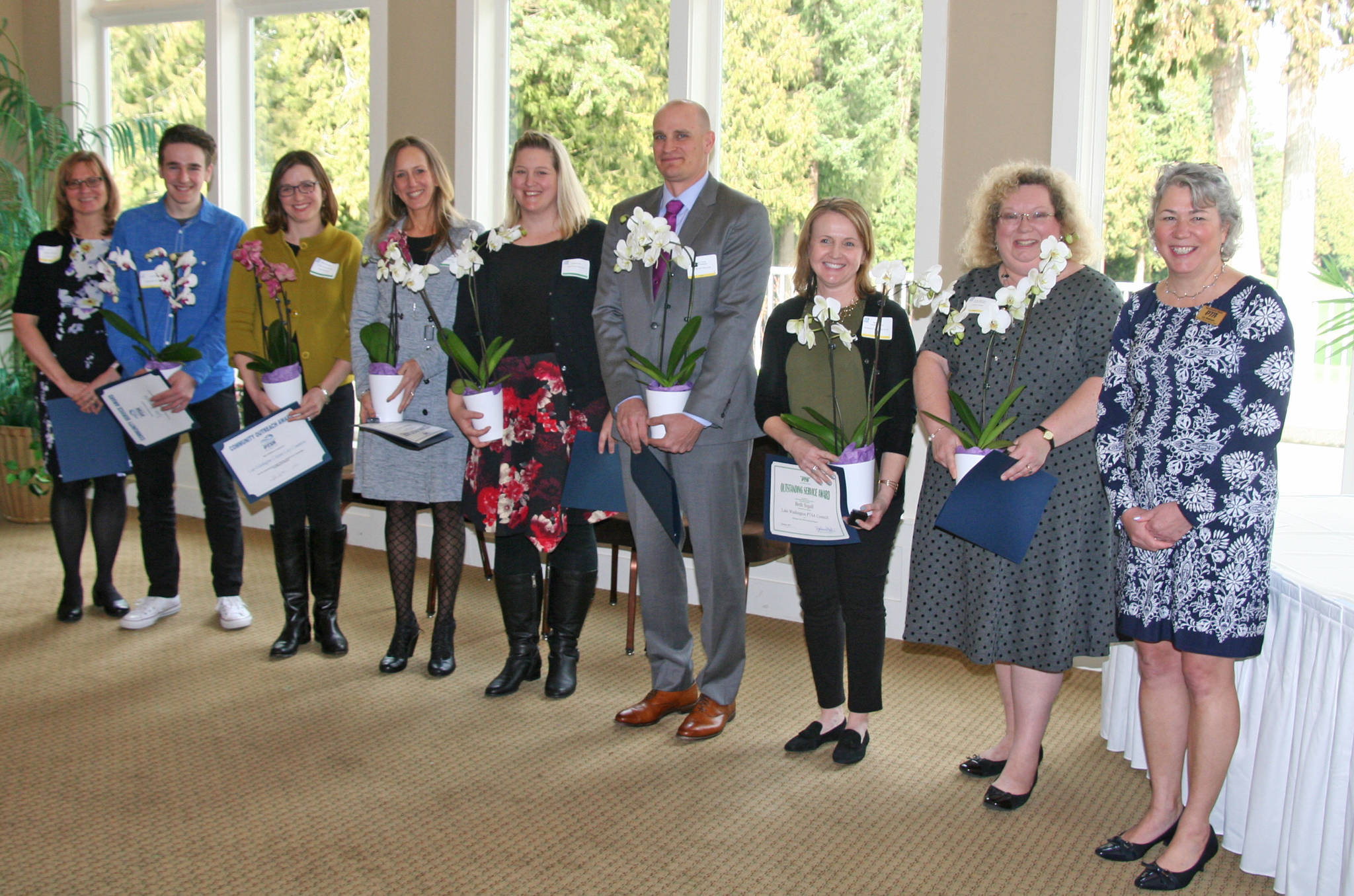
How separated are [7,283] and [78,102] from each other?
1.28 m

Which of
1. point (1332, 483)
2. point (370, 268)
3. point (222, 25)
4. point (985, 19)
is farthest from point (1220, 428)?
point (222, 25)

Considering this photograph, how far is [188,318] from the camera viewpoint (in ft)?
13.0

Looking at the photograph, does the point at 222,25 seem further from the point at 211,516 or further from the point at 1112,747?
the point at 1112,747

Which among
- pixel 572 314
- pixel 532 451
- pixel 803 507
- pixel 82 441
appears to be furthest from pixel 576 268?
pixel 82 441

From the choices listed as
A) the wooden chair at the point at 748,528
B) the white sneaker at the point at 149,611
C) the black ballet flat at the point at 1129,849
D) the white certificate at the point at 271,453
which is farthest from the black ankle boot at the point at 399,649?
the black ballet flat at the point at 1129,849

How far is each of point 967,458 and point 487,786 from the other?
149 centimetres

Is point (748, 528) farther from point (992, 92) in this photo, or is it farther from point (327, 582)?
Answer: point (992, 92)

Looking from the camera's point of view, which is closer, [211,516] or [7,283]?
[211,516]

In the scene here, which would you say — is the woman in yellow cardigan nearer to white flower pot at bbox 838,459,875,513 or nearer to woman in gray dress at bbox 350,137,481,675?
woman in gray dress at bbox 350,137,481,675

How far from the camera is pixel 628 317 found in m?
3.07

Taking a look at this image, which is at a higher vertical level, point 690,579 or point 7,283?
point 7,283

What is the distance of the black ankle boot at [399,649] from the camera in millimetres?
3701

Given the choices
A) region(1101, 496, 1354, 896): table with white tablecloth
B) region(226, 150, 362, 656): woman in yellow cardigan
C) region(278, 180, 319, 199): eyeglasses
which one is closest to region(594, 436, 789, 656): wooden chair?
region(226, 150, 362, 656): woman in yellow cardigan

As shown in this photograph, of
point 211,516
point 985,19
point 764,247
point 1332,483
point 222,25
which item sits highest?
point 222,25
